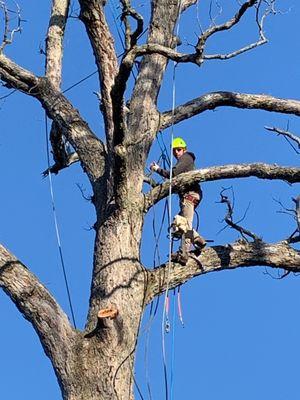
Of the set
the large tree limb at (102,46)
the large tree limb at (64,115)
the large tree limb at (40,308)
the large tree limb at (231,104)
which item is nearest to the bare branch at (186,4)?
the large tree limb at (102,46)

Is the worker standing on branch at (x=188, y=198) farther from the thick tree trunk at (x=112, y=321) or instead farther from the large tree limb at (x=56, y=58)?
the large tree limb at (x=56, y=58)

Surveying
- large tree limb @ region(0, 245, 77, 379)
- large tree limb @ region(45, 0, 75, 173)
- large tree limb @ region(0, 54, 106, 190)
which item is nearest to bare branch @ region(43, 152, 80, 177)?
large tree limb @ region(45, 0, 75, 173)

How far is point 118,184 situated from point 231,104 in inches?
50.0

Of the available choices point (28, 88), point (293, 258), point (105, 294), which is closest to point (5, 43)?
point (28, 88)

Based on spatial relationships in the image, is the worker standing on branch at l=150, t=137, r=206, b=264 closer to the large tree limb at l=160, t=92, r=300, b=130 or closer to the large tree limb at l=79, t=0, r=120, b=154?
the large tree limb at l=160, t=92, r=300, b=130

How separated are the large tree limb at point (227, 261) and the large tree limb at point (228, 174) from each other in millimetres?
462

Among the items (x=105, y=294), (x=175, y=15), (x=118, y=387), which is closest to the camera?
(x=118, y=387)

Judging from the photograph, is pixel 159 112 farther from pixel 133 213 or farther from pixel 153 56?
pixel 133 213

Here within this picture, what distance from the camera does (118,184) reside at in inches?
220

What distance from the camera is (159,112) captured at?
6449 millimetres

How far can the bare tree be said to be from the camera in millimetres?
5172

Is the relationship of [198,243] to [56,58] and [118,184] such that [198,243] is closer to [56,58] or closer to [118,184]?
[118,184]

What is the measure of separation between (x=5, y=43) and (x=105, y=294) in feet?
7.15

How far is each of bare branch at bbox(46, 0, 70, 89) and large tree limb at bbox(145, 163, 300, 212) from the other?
1.33 meters
